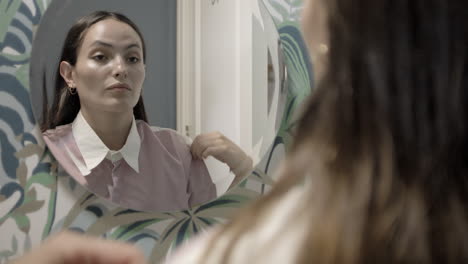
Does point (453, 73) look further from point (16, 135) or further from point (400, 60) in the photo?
point (16, 135)

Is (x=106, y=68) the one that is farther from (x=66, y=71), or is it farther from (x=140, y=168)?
(x=140, y=168)

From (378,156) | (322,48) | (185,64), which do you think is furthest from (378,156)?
(185,64)

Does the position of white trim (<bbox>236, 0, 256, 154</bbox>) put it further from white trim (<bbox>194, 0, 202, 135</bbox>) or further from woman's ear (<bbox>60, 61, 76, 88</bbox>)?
woman's ear (<bbox>60, 61, 76, 88</bbox>)

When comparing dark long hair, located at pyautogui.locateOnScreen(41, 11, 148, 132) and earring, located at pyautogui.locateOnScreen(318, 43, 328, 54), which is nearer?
earring, located at pyautogui.locateOnScreen(318, 43, 328, 54)

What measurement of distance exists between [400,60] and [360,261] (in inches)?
5.3

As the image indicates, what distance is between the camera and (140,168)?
86 centimetres

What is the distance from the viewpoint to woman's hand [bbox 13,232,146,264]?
328 millimetres

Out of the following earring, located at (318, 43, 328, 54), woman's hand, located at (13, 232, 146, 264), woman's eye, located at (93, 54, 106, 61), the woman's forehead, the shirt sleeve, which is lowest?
the shirt sleeve

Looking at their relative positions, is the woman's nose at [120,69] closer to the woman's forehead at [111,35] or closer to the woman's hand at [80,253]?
the woman's forehead at [111,35]

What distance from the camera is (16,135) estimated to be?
0.84 m

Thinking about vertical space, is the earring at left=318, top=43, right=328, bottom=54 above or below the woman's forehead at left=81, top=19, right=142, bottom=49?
below

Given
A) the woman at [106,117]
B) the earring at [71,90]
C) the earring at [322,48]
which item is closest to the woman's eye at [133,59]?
the woman at [106,117]

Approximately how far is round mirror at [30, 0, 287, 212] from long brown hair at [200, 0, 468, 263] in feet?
1.80

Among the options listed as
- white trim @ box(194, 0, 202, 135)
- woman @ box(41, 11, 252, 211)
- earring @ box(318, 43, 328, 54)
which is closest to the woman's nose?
woman @ box(41, 11, 252, 211)
